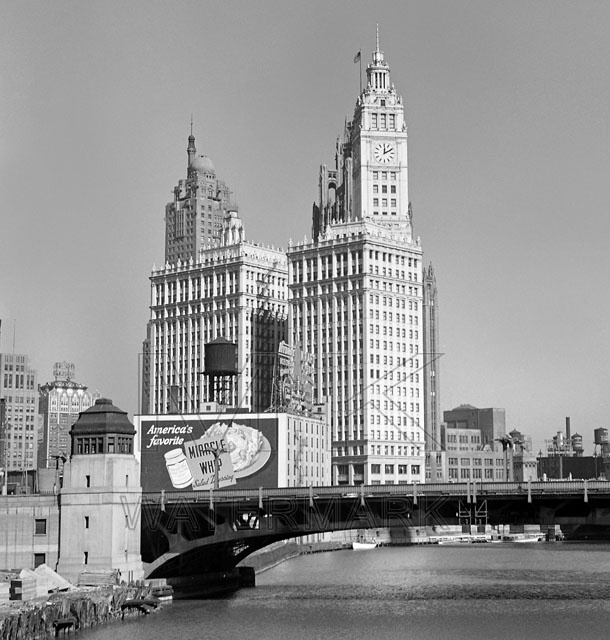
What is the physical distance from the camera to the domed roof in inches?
5581

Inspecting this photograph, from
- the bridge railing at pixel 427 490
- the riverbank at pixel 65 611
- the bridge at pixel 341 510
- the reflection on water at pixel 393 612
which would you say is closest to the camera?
the riverbank at pixel 65 611

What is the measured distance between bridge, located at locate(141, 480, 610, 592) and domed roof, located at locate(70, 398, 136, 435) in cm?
939

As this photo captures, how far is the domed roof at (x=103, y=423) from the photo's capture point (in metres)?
142

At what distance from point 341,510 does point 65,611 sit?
117 ft

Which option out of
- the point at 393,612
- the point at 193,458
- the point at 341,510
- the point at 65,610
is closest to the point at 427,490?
the point at 341,510

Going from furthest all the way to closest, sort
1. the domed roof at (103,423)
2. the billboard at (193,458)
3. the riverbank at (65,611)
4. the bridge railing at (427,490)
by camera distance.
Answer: the billboard at (193,458), the domed roof at (103,423), the bridge railing at (427,490), the riverbank at (65,611)

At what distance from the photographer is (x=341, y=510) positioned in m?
142

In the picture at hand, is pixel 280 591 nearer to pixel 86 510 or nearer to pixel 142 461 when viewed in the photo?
pixel 86 510

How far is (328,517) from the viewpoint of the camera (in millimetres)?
142125

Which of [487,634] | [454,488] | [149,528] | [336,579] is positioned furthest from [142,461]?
[487,634]

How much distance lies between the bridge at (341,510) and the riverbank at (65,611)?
10.3 m

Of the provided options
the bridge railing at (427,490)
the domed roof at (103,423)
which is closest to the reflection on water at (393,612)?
the bridge railing at (427,490)

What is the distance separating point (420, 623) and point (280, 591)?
127 feet

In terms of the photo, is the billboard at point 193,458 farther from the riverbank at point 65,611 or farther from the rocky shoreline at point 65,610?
the riverbank at point 65,611
